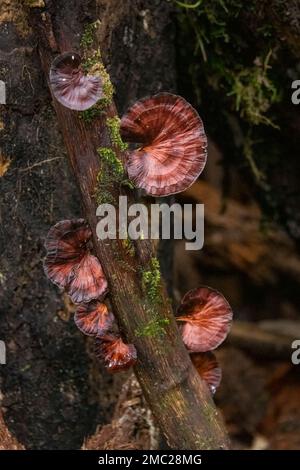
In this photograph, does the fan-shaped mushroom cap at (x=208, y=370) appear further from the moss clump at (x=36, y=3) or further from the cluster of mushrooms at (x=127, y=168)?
the moss clump at (x=36, y=3)

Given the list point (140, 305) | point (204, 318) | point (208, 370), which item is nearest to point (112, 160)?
point (140, 305)

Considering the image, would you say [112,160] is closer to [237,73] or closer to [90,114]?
[90,114]

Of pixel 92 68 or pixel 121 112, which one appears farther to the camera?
pixel 121 112

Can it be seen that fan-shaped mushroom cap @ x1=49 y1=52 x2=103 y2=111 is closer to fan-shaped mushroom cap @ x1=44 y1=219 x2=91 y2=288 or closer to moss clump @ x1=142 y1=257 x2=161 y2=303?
fan-shaped mushroom cap @ x1=44 y1=219 x2=91 y2=288

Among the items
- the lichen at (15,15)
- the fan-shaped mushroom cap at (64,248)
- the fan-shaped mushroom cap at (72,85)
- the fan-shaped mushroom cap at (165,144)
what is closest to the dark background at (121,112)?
the lichen at (15,15)

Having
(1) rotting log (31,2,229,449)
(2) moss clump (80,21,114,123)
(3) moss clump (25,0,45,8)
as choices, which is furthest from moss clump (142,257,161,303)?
(3) moss clump (25,0,45,8)
